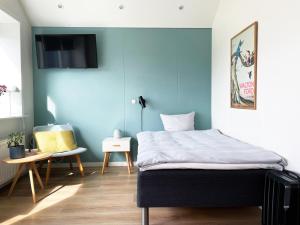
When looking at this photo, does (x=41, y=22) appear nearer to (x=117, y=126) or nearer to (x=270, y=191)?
(x=117, y=126)

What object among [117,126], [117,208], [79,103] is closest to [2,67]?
[79,103]

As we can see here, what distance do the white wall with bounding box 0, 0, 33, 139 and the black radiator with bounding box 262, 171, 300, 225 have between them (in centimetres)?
309

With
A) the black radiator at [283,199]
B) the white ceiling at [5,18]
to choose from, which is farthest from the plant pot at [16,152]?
the black radiator at [283,199]

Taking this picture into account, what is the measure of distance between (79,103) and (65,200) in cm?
172

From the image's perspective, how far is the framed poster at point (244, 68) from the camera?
95.3 inches

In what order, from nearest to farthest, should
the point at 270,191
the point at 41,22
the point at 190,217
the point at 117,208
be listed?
the point at 270,191, the point at 190,217, the point at 117,208, the point at 41,22

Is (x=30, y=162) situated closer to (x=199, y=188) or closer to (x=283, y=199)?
(x=199, y=188)

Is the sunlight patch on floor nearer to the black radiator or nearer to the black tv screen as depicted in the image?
the black tv screen

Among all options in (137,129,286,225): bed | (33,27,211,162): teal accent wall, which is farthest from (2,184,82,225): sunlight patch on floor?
(137,129,286,225): bed

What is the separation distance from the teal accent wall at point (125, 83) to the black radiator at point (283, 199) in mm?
2346

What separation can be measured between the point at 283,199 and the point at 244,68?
1.57m

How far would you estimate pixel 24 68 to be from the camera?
3453mm

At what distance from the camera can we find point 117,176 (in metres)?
3.33

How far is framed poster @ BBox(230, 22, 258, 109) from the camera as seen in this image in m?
2.42
